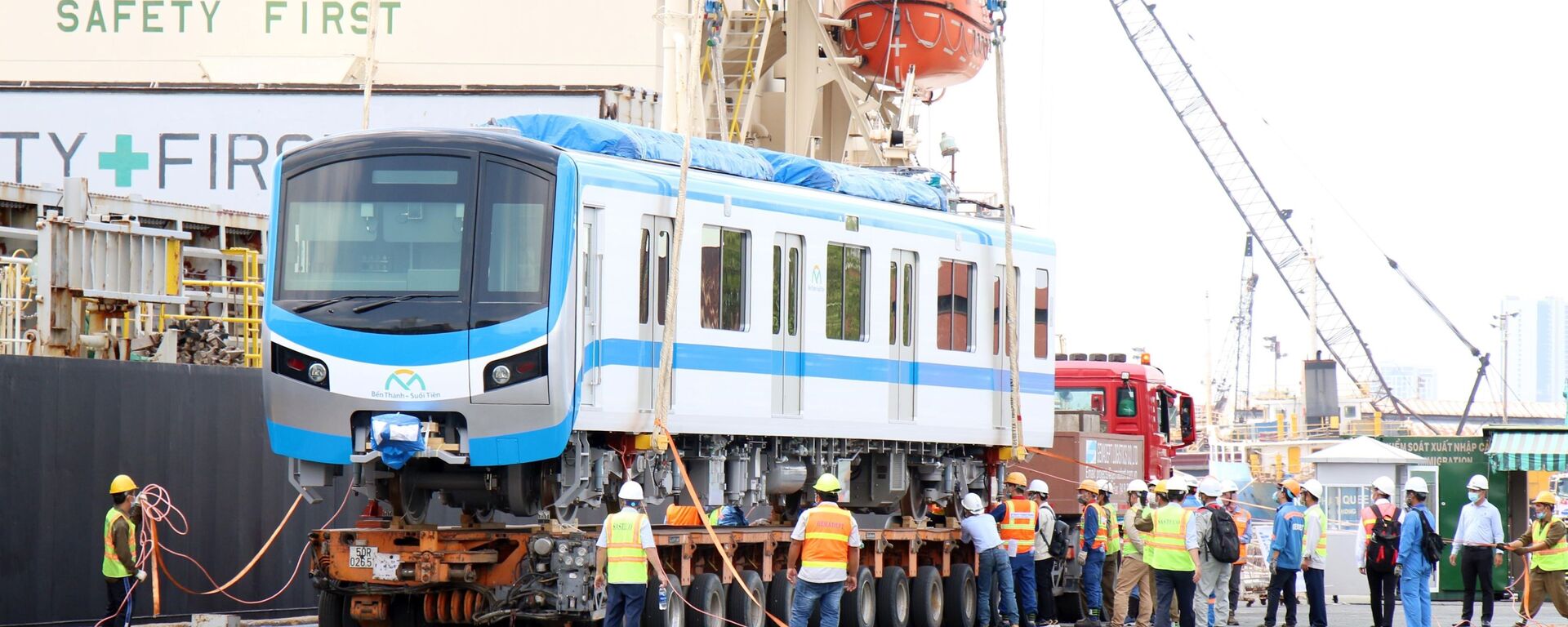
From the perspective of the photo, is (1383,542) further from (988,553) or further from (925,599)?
(925,599)

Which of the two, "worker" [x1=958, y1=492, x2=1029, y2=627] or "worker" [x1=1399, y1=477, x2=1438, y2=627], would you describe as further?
"worker" [x1=958, y1=492, x2=1029, y2=627]

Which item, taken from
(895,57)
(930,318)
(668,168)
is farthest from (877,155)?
(668,168)

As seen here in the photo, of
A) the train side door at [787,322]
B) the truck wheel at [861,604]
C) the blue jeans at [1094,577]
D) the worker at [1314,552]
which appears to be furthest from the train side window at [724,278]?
the worker at [1314,552]

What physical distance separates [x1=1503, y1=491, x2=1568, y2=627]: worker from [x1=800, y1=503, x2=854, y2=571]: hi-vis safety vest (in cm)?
812

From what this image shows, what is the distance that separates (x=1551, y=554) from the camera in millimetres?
20406

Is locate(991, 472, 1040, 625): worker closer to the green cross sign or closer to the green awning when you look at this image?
the green awning

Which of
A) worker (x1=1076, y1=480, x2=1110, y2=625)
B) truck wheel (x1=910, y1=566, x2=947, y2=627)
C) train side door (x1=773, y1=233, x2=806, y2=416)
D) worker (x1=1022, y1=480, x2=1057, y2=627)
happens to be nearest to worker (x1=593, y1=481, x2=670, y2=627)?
train side door (x1=773, y1=233, x2=806, y2=416)

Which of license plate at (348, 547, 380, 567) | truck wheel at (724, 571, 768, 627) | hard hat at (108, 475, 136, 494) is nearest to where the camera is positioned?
license plate at (348, 547, 380, 567)

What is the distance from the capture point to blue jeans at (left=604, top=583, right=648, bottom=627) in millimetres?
15070

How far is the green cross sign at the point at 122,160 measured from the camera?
102 ft

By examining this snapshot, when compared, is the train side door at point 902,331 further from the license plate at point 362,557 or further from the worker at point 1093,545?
the license plate at point 362,557

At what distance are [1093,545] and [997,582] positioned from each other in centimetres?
130

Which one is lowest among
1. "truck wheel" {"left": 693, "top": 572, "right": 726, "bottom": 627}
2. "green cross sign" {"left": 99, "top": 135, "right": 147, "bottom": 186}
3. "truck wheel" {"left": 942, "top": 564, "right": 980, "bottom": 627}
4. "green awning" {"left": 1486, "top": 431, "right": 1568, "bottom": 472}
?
"truck wheel" {"left": 942, "top": 564, "right": 980, "bottom": 627}

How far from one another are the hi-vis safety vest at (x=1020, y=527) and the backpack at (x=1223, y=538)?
1807mm
